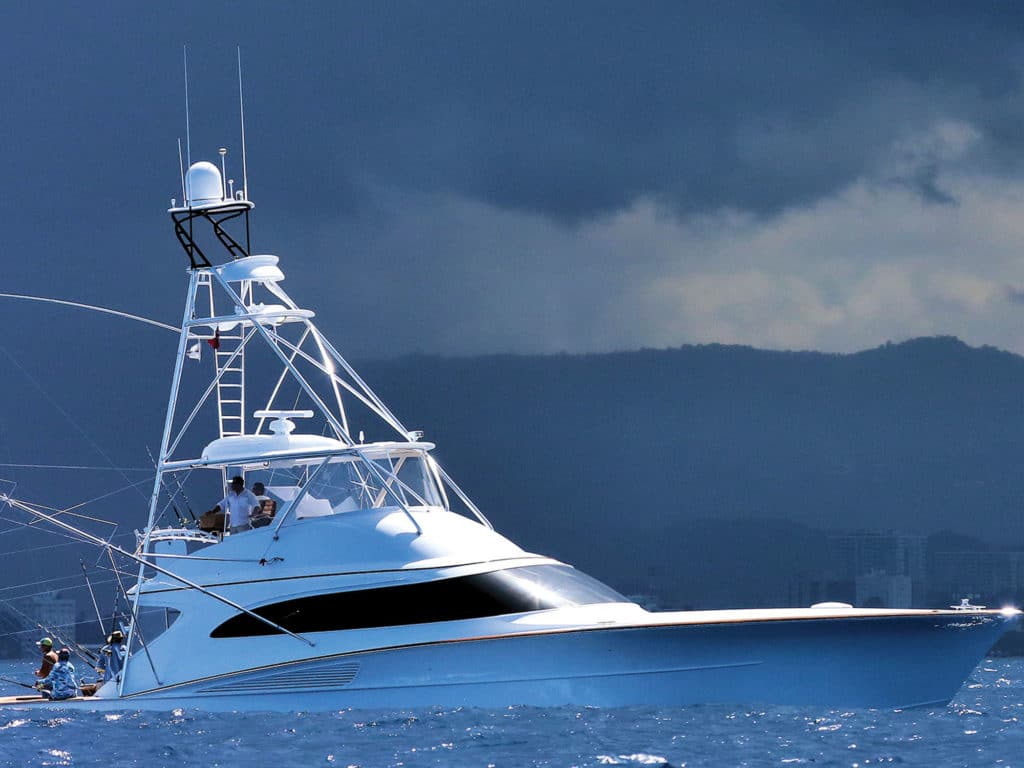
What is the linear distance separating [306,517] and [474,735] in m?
5.08

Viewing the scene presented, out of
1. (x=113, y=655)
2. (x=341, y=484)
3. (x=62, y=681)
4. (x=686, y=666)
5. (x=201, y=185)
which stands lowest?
(x=686, y=666)

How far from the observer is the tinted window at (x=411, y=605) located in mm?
20719

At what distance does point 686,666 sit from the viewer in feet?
64.8

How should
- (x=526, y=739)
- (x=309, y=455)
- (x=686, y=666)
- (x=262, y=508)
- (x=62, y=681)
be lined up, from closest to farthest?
1. (x=526, y=739)
2. (x=686, y=666)
3. (x=309, y=455)
4. (x=262, y=508)
5. (x=62, y=681)

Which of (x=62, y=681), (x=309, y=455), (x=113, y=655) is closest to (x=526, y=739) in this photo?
(x=309, y=455)

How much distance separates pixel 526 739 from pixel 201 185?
1018 centimetres

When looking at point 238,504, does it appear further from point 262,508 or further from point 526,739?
point 526,739

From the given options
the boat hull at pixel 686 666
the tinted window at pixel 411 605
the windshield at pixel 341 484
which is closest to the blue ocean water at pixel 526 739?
the boat hull at pixel 686 666

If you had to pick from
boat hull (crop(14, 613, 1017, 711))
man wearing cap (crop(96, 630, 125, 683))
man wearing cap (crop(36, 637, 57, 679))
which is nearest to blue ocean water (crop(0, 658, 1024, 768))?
boat hull (crop(14, 613, 1017, 711))

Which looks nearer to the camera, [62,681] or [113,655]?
[62,681]

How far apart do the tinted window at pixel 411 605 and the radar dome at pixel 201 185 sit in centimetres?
639

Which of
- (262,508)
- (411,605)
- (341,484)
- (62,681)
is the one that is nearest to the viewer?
(411,605)

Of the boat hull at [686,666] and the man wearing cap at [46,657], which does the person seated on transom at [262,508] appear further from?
the man wearing cap at [46,657]

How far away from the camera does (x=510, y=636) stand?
65.4 ft
